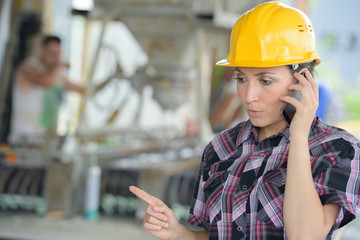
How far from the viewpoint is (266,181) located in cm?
150

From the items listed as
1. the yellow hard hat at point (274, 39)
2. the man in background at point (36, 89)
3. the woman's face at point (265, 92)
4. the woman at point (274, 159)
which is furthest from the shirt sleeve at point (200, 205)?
the man in background at point (36, 89)

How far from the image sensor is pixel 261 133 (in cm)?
165

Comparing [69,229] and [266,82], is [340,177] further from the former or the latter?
[69,229]

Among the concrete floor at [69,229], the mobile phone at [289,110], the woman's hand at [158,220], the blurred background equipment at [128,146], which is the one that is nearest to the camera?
the mobile phone at [289,110]

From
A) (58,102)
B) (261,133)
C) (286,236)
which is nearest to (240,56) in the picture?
(261,133)

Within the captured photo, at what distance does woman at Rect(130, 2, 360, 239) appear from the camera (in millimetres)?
1397

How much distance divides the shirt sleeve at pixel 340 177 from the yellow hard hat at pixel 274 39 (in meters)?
0.29

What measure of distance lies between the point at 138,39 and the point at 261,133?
3982 millimetres

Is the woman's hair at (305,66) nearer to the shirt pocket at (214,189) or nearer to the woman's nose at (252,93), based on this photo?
the woman's nose at (252,93)

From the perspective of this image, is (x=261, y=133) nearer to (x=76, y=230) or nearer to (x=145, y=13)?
(x=76, y=230)

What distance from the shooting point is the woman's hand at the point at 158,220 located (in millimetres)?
1651

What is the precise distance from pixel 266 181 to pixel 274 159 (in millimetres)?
68

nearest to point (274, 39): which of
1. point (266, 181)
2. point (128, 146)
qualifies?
point (266, 181)

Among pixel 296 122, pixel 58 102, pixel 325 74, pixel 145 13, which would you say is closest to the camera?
pixel 296 122
